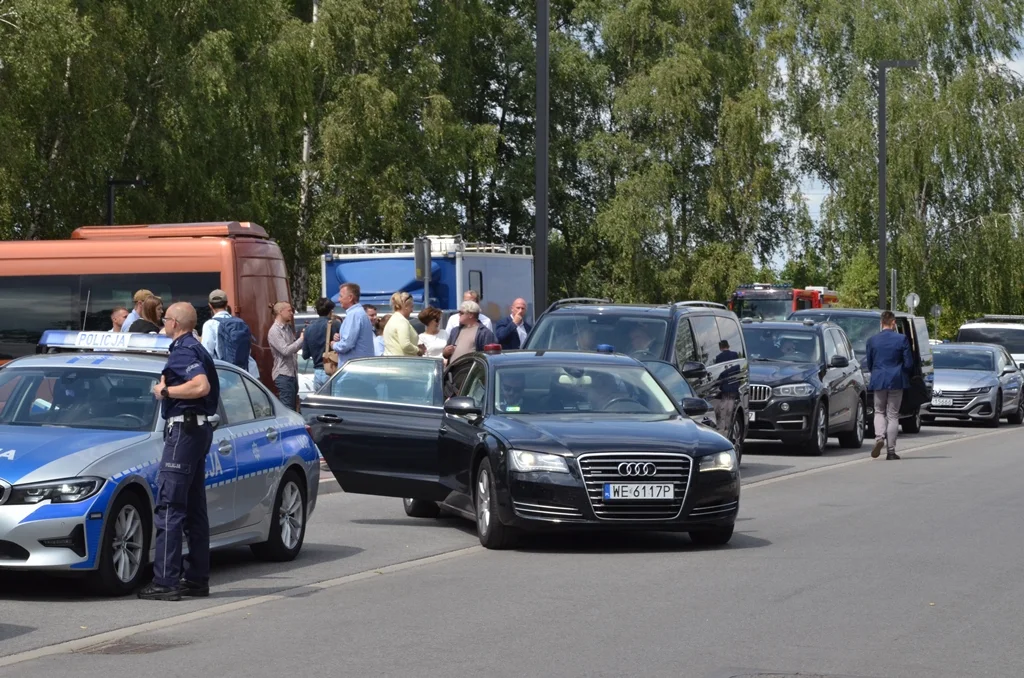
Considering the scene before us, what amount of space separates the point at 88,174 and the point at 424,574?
25.3m

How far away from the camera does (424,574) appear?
11375 millimetres

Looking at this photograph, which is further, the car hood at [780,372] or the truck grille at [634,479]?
the car hood at [780,372]

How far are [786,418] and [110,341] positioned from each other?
14066 mm

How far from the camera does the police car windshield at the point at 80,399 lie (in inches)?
426

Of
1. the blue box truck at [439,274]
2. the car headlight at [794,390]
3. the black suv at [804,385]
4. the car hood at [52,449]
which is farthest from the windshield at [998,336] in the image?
the car hood at [52,449]

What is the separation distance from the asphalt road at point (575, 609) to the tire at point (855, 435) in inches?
446

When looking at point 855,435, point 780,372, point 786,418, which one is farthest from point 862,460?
point 855,435

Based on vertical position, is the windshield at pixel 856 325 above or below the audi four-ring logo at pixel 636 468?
above

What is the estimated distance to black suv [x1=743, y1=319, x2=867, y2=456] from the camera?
2423cm

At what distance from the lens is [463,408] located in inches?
519

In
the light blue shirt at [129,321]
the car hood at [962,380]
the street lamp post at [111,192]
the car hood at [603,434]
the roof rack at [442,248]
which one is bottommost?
the car hood at [962,380]

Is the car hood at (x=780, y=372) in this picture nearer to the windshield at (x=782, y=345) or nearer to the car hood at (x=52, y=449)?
the windshield at (x=782, y=345)

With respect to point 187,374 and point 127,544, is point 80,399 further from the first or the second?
point 187,374

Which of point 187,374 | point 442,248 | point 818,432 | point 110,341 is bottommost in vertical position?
point 818,432
